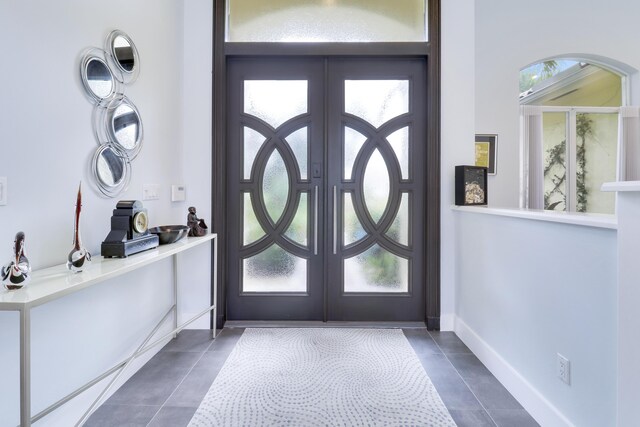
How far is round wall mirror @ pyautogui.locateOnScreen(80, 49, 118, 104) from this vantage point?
1570mm

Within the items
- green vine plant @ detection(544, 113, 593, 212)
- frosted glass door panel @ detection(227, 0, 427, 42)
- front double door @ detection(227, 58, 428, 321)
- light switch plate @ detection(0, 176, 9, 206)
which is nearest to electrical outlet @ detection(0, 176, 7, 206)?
light switch plate @ detection(0, 176, 9, 206)

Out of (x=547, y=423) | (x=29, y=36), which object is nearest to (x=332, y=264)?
(x=547, y=423)

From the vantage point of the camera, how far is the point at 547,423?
1.49 metres

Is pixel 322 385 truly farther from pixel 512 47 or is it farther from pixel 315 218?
pixel 512 47

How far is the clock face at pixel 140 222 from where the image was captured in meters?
1.68

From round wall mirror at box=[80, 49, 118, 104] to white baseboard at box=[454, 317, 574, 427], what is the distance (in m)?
2.66

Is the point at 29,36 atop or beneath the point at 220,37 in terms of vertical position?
beneath

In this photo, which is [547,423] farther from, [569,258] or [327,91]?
[327,91]

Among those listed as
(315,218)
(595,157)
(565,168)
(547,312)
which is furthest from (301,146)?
(595,157)

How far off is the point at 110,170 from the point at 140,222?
34 centimetres

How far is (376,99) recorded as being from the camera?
2.73 meters

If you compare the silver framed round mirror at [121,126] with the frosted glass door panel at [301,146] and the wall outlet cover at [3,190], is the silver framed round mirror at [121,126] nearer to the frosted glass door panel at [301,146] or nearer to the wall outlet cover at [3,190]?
the wall outlet cover at [3,190]

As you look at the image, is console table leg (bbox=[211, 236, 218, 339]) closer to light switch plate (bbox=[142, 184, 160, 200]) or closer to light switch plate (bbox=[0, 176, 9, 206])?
light switch plate (bbox=[142, 184, 160, 200])

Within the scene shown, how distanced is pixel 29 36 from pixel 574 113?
4757 millimetres
